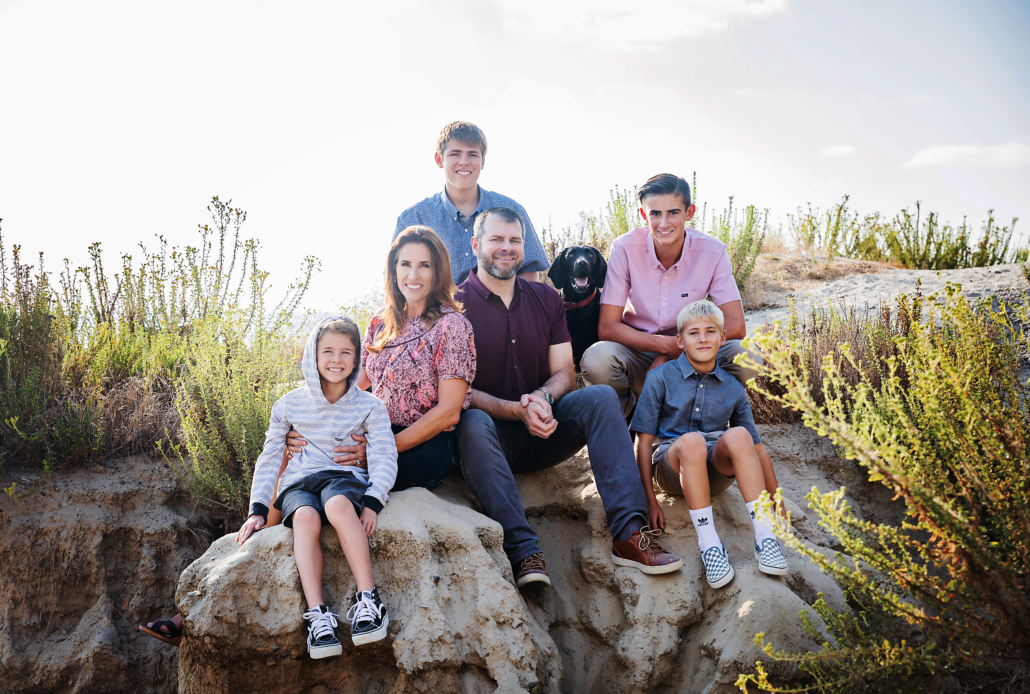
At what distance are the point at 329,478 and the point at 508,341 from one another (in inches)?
50.9

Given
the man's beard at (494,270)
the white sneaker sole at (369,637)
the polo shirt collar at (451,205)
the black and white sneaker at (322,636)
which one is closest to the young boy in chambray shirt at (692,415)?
the man's beard at (494,270)

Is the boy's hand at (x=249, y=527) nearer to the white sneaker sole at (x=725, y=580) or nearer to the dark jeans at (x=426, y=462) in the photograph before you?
the dark jeans at (x=426, y=462)

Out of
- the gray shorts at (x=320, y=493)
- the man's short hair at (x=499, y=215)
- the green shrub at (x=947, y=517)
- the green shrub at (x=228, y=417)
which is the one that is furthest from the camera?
the green shrub at (x=228, y=417)

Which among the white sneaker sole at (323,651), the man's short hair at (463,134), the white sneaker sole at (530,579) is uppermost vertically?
the man's short hair at (463,134)

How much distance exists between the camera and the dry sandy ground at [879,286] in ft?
20.3

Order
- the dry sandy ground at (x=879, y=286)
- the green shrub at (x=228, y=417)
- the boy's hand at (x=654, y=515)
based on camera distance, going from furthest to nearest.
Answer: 1. the dry sandy ground at (x=879, y=286)
2. the green shrub at (x=228, y=417)
3. the boy's hand at (x=654, y=515)

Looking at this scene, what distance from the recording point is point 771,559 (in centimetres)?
313

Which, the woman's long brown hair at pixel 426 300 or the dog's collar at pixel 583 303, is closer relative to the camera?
the woman's long brown hair at pixel 426 300

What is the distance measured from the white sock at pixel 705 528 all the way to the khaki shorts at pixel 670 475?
0.85ft

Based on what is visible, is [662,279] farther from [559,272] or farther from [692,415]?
[692,415]

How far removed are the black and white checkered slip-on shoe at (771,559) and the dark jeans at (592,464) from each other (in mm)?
559

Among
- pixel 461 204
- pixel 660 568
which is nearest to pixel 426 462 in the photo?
pixel 660 568

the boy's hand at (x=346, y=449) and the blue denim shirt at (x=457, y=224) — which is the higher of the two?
the blue denim shirt at (x=457, y=224)

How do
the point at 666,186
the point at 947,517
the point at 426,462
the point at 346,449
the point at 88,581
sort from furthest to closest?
the point at 666,186 < the point at 88,581 < the point at 426,462 < the point at 346,449 < the point at 947,517
